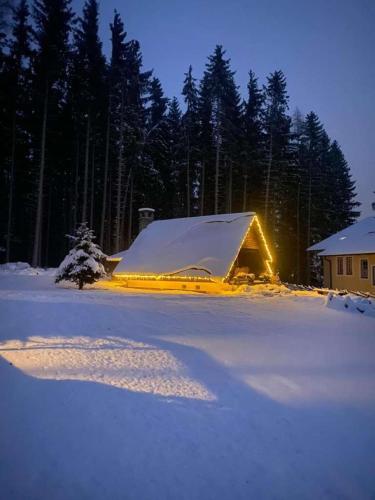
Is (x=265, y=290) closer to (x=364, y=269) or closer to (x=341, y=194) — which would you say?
(x=364, y=269)

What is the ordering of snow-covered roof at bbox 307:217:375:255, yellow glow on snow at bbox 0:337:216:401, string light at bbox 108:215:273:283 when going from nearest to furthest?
yellow glow on snow at bbox 0:337:216:401, string light at bbox 108:215:273:283, snow-covered roof at bbox 307:217:375:255

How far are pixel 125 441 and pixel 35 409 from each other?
1423 millimetres

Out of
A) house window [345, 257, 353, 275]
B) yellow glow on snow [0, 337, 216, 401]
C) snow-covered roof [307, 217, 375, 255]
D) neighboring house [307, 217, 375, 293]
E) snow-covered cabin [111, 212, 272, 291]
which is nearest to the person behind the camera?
yellow glow on snow [0, 337, 216, 401]

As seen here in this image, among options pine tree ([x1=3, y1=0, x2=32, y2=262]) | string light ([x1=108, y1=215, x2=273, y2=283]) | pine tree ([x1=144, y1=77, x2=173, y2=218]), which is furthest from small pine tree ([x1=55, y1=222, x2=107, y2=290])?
pine tree ([x1=144, y1=77, x2=173, y2=218])

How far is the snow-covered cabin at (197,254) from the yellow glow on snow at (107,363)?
33.3 feet

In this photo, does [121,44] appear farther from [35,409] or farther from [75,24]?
[35,409]

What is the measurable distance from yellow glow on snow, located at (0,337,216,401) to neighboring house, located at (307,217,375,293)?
1963 centimetres

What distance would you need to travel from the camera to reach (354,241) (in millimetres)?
24969

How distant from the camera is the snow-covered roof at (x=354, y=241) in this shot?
23.3 m

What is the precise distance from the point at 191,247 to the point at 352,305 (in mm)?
9571

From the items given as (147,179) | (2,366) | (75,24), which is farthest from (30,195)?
(2,366)

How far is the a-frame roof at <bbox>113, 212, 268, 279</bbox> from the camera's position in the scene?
1794cm

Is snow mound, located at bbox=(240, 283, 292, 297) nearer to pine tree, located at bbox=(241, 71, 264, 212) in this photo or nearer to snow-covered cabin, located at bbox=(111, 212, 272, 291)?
snow-covered cabin, located at bbox=(111, 212, 272, 291)

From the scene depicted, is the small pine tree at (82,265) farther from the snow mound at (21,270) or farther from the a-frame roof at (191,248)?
the snow mound at (21,270)
